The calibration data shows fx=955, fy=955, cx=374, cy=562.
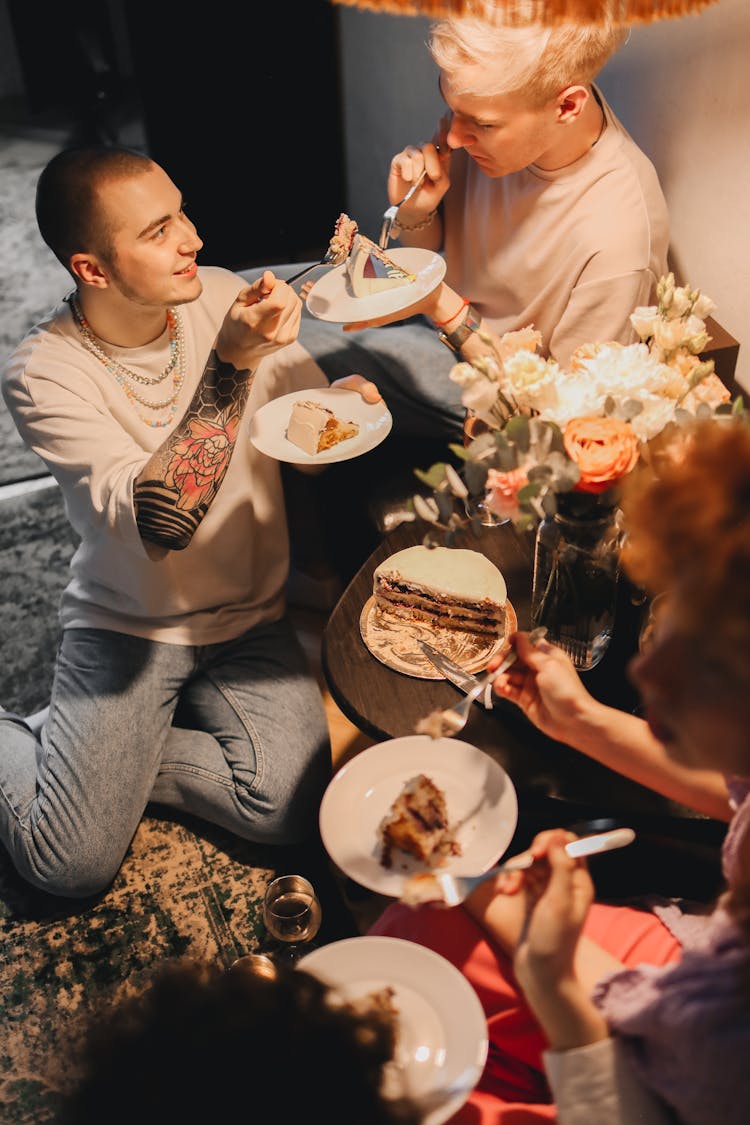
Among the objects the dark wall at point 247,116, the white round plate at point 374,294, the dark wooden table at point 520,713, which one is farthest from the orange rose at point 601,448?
the dark wall at point 247,116

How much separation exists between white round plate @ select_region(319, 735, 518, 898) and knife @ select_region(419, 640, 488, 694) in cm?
11

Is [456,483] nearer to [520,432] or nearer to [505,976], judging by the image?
[520,432]

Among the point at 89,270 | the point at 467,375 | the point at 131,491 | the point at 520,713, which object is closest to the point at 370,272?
the point at 89,270

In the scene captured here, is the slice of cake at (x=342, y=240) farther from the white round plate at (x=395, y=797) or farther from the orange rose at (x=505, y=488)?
the white round plate at (x=395, y=797)

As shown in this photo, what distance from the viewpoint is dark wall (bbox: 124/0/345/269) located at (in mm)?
3893

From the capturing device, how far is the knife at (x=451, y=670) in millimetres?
1597

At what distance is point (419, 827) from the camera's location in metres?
1.40

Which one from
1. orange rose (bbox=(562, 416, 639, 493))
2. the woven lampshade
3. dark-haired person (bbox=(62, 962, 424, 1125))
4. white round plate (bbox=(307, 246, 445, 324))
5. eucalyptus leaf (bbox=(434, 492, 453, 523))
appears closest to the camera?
dark-haired person (bbox=(62, 962, 424, 1125))

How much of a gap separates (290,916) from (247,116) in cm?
344

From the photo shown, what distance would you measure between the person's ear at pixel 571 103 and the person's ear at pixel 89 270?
38.4 inches

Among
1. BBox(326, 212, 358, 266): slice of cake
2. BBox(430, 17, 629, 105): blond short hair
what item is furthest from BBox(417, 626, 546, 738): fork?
BBox(430, 17, 629, 105): blond short hair

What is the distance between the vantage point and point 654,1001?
1089 millimetres

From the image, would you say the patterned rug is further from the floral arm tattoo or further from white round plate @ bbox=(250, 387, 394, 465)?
white round plate @ bbox=(250, 387, 394, 465)

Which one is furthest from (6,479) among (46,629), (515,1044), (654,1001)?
(654,1001)
